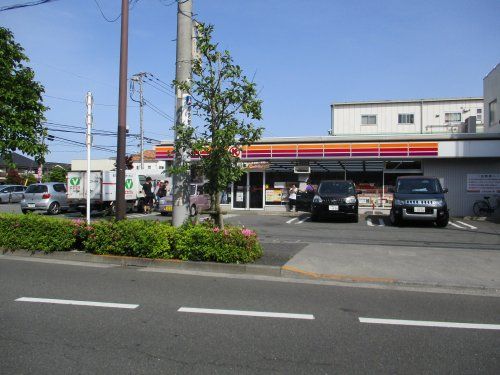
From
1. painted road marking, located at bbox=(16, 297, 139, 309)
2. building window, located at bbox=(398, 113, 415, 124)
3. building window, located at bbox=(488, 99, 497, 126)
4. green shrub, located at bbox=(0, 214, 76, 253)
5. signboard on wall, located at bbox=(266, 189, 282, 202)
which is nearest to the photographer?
painted road marking, located at bbox=(16, 297, 139, 309)

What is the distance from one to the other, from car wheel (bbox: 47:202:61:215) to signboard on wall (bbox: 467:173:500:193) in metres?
20.0

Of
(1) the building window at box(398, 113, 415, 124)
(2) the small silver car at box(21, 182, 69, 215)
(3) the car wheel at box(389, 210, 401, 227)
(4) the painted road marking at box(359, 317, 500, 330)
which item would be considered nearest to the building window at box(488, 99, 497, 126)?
(1) the building window at box(398, 113, 415, 124)

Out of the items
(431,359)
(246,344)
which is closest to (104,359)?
(246,344)

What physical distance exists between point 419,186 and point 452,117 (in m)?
23.3

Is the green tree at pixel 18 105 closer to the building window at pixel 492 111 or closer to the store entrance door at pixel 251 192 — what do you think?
the store entrance door at pixel 251 192

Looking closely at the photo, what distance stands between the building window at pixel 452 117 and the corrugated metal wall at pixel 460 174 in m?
17.4

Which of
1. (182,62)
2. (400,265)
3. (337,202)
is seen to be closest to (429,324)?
(400,265)

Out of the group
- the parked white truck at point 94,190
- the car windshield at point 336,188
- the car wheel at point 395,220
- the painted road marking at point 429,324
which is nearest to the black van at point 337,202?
the car windshield at point 336,188

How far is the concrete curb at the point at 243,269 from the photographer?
23.3 ft

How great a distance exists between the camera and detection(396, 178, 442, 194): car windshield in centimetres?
1553

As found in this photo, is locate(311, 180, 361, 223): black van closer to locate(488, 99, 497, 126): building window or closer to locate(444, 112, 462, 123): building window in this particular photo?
locate(488, 99, 497, 126): building window

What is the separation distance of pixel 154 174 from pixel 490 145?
2054 centimetres

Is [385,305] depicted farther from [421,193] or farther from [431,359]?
[421,193]

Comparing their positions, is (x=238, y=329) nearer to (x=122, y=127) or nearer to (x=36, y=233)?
(x=36, y=233)
